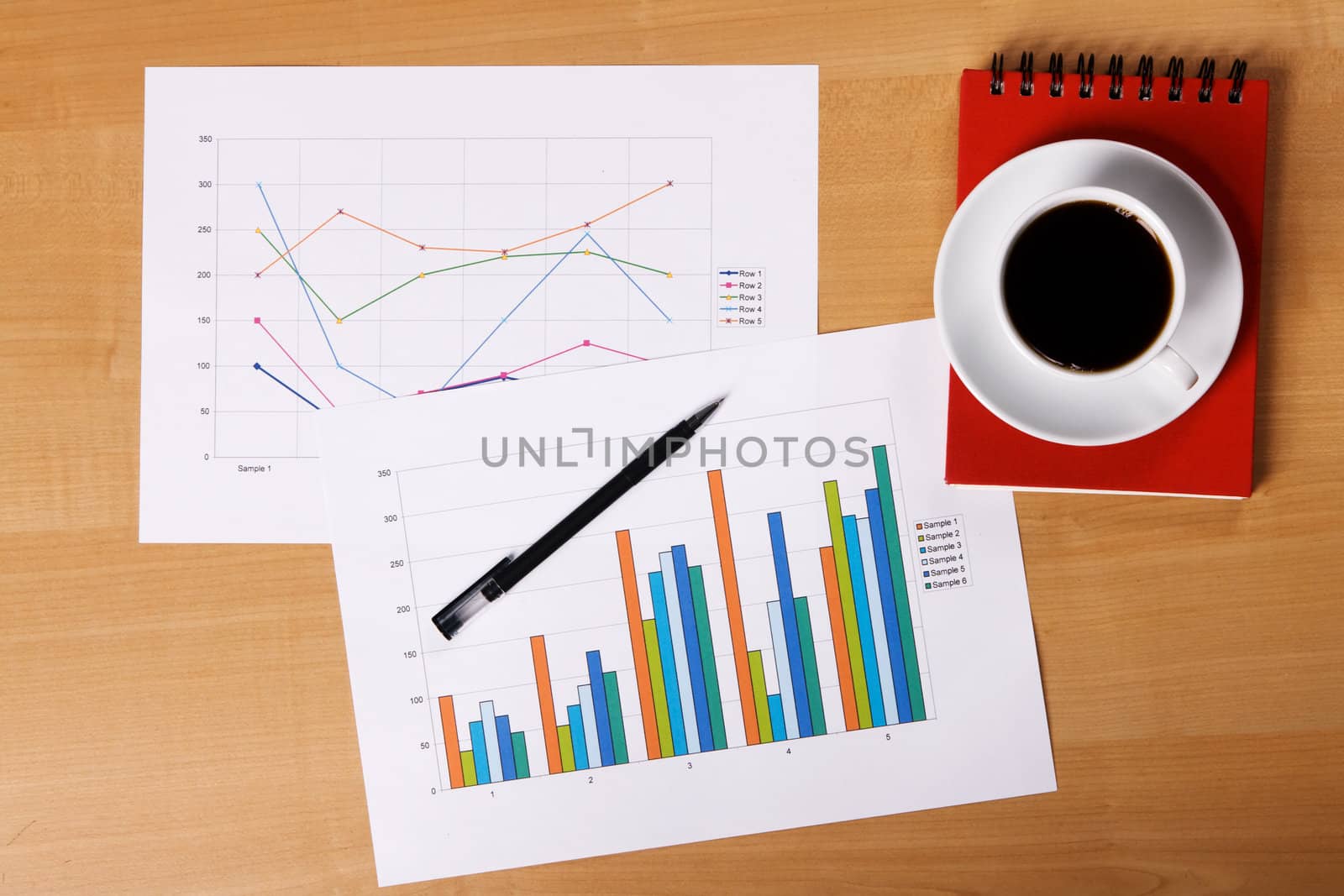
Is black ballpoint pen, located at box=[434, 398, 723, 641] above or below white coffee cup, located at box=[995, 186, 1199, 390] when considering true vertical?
below

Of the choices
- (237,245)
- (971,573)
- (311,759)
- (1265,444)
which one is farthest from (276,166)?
(1265,444)

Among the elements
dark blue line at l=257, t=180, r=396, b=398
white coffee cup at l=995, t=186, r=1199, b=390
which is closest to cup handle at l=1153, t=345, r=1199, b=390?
white coffee cup at l=995, t=186, r=1199, b=390

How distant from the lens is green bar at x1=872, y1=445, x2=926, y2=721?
0.68 m

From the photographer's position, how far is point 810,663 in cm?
69

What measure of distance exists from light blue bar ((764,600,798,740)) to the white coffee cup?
28cm

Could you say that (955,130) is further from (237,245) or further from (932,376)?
(237,245)

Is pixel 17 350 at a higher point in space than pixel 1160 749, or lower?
higher

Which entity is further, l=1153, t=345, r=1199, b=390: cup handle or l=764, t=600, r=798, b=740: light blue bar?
l=764, t=600, r=798, b=740: light blue bar

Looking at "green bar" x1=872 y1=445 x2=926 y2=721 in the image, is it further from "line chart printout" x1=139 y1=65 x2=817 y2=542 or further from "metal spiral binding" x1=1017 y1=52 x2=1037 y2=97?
Result: "metal spiral binding" x1=1017 y1=52 x2=1037 y2=97

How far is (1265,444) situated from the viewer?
2.22 ft

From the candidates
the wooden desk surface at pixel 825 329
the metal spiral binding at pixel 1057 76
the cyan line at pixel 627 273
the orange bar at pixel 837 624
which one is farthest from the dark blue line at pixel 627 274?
the metal spiral binding at pixel 1057 76

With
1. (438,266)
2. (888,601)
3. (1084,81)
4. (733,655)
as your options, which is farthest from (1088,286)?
(438,266)

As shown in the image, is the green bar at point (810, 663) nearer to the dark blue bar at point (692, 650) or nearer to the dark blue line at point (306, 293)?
the dark blue bar at point (692, 650)

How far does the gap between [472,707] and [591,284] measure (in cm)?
36
